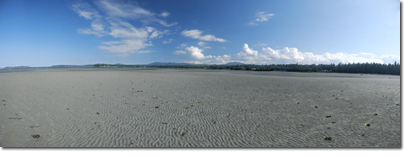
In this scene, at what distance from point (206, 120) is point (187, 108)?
1.52 m

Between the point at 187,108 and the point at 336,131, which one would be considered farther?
the point at 187,108

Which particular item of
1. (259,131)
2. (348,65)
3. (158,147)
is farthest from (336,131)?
(348,65)

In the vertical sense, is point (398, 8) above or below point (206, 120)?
above

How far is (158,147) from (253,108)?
13.2 ft

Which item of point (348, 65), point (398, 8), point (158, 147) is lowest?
point (158, 147)

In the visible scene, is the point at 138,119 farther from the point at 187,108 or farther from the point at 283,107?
the point at 283,107

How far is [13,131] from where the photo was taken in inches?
161


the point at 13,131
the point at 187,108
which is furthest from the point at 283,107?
the point at 13,131

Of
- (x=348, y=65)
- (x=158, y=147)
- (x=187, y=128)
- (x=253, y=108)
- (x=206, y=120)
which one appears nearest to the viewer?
(x=158, y=147)

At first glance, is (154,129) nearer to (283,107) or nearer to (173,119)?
(173,119)

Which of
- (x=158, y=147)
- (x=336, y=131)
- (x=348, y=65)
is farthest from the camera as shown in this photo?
(x=348, y=65)

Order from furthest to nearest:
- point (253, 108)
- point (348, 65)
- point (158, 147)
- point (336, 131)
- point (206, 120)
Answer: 1. point (348, 65)
2. point (253, 108)
3. point (206, 120)
4. point (336, 131)
5. point (158, 147)

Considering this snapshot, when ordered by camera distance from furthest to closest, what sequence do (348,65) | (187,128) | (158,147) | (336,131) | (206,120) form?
(348,65), (206,120), (187,128), (336,131), (158,147)

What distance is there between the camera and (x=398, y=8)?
4.50 metres
